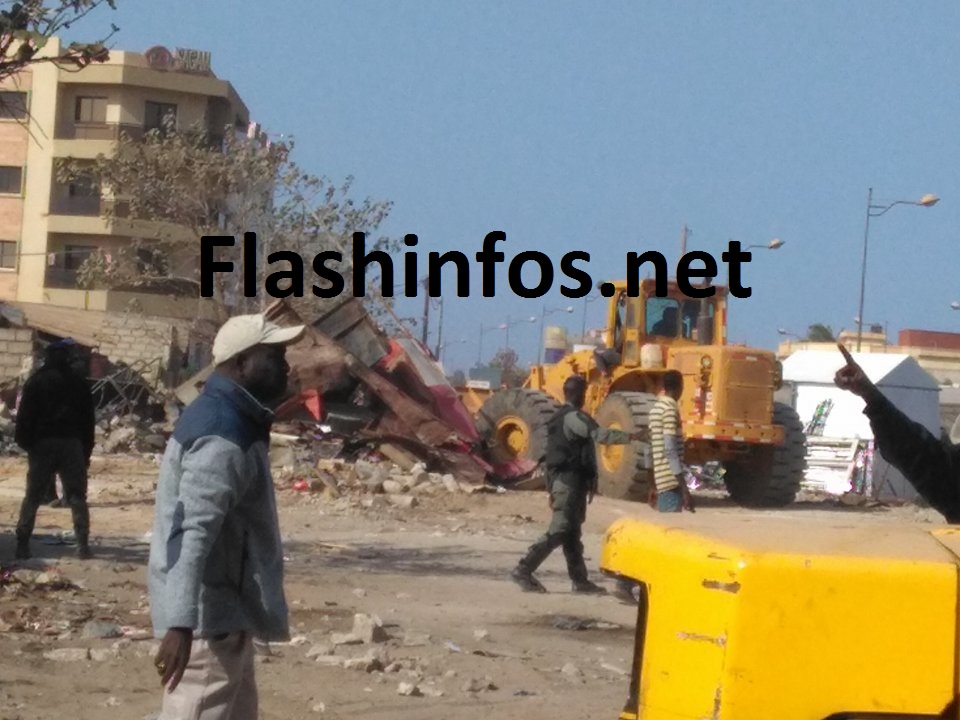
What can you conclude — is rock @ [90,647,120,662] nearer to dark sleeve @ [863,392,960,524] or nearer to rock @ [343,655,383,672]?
rock @ [343,655,383,672]

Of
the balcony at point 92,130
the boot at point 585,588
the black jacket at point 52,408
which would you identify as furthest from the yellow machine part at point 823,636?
the balcony at point 92,130

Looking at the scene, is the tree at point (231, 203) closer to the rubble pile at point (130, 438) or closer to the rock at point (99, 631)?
the rubble pile at point (130, 438)

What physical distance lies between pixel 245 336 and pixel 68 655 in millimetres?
4493

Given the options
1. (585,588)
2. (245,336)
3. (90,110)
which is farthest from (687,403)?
(90,110)

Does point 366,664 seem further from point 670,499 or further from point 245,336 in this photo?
point 245,336

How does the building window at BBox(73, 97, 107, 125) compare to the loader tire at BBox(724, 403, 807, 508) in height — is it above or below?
above

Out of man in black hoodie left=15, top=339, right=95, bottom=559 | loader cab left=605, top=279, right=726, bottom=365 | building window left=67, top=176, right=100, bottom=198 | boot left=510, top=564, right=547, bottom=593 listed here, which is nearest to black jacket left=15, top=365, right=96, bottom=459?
man in black hoodie left=15, top=339, right=95, bottom=559

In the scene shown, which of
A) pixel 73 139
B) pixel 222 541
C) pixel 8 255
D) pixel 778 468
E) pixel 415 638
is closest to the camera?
pixel 222 541

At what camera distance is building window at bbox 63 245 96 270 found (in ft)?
181

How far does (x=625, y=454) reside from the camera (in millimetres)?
23172

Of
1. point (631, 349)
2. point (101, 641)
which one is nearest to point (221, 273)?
point (631, 349)

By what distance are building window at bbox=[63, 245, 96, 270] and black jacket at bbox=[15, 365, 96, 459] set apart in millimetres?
43061

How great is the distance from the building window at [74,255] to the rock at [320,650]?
46937mm

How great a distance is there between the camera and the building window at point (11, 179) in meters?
56.1
